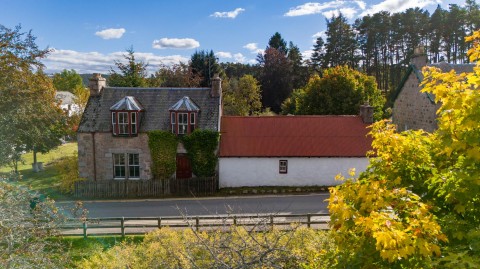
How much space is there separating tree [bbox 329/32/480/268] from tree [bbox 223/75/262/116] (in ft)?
141

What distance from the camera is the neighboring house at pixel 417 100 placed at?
26641 mm

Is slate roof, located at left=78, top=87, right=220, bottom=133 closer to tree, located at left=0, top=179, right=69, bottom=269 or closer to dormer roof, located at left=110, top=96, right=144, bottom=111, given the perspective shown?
dormer roof, located at left=110, top=96, right=144, bottom=111

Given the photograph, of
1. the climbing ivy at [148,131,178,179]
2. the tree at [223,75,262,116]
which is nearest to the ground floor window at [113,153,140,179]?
the climbing ivy at [148,131,178,179]

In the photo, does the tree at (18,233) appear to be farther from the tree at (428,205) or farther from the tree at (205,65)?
the tree at (205,65)

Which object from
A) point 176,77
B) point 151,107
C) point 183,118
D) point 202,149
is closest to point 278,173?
point 202,149

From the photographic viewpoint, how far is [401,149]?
23.0 feet

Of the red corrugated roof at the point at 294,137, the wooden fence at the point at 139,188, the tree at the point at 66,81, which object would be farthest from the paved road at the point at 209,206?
the tree at the point at 66,81

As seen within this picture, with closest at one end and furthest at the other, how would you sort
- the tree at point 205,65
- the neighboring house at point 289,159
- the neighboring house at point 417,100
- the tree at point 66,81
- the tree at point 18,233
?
the tree at point 18,233, the neighboring house at point 289,159, the neighboring house at point 417,100, the tree at point 205,65, the tree at point 66,81

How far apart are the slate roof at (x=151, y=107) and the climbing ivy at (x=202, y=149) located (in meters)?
0.77

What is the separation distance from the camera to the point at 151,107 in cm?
2742

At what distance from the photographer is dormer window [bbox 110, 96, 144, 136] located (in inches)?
1027

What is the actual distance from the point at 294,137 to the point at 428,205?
837 inches

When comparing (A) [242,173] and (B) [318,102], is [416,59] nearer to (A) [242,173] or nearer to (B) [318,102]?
(B) [318,102]

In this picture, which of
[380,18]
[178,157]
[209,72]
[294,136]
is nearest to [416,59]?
[294,136]
